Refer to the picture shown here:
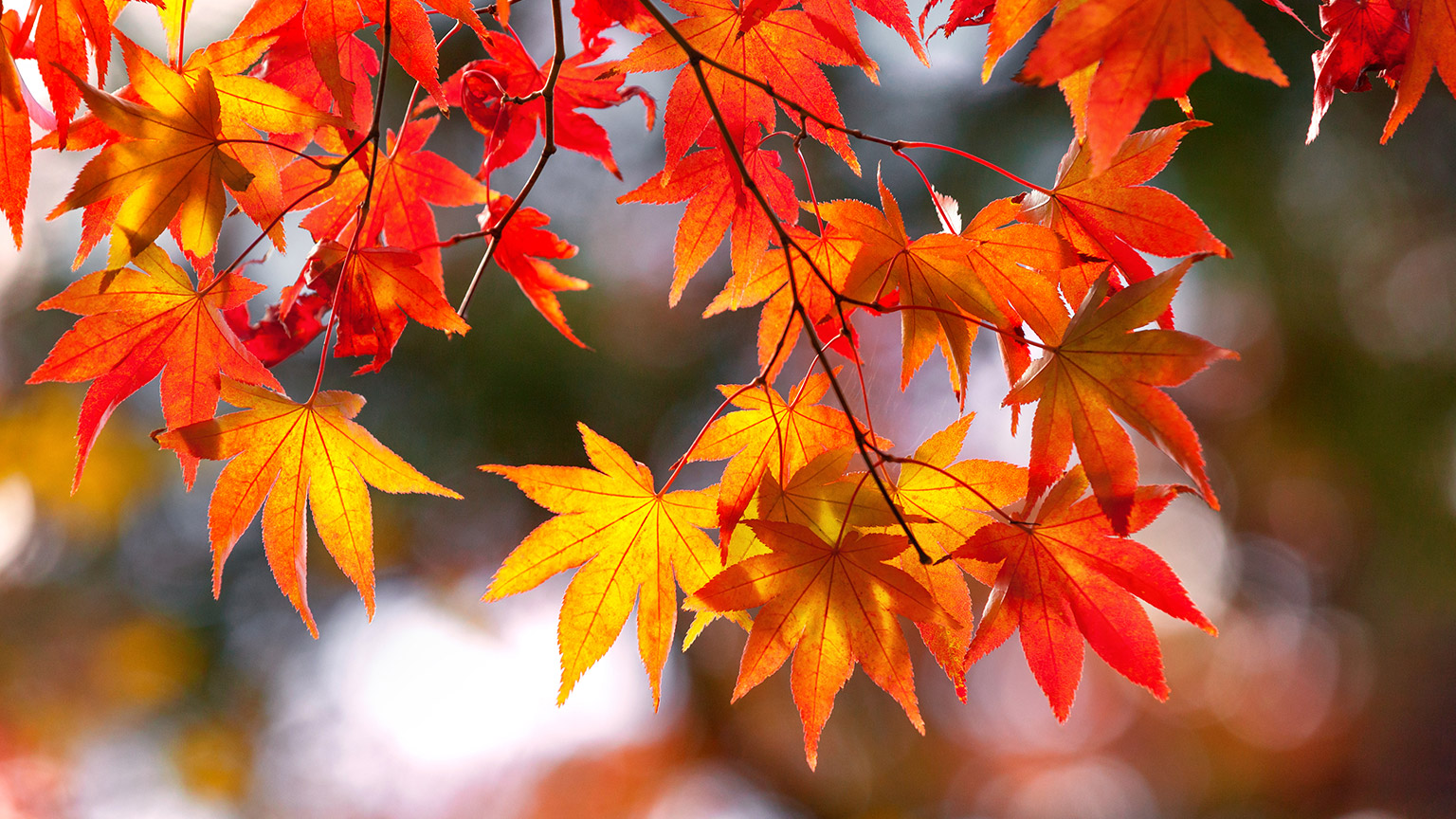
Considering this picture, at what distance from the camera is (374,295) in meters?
0.59

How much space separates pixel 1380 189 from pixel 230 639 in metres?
5.63

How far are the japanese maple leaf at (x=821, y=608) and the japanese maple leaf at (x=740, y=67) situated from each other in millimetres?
304

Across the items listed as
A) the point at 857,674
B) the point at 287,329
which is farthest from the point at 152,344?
the point at 857,674

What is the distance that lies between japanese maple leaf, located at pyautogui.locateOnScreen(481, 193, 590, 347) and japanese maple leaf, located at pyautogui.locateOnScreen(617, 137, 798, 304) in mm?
113

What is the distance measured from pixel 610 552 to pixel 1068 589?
12.8 inches

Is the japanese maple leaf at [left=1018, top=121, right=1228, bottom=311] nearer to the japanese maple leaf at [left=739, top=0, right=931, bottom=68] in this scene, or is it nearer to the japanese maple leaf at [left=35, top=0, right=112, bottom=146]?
the japanese maple leaf at [left=739, top=0, right=931, bottom=68]

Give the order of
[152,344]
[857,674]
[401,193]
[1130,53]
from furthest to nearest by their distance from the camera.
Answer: [857,674] → [401,193] → [152,344] → [1130,53]

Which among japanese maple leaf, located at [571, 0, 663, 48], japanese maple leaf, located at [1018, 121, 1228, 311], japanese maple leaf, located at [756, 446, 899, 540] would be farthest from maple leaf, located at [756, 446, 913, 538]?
japanese maple leaf, located at [571, 0, 663, 48]

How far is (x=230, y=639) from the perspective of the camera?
380 centimetres

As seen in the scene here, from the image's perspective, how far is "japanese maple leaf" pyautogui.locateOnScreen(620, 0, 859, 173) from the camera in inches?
23.9

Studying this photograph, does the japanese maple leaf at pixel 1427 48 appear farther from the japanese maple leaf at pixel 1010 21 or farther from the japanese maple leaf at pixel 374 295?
the japanese maple leaf at pixel 374 295

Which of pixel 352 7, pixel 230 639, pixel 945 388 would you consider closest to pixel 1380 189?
pixel 945 388

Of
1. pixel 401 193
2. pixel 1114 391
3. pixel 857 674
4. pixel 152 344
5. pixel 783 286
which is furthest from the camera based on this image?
pixel 857 674

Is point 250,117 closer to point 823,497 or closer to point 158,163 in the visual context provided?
point 158,163
